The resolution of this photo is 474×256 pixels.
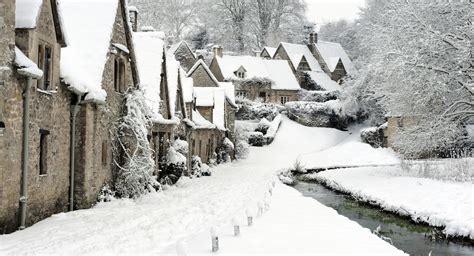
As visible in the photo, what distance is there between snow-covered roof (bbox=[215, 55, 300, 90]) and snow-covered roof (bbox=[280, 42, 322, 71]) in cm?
212

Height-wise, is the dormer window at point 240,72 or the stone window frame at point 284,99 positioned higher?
the dormer window at point 240,72

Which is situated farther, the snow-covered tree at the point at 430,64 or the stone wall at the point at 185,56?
the stone wall at the point at 185,56

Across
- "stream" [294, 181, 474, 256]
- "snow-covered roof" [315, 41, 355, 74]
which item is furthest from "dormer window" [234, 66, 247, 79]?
"stream" [294, 181, 474, 256]

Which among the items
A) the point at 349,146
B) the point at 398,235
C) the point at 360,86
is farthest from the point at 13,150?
the point at 360,86

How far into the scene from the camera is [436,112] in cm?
2578

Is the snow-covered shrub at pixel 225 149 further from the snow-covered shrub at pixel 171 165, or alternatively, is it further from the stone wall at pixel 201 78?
the snow-covered shrub at pixel 171 165

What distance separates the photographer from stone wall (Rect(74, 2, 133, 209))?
656 inches

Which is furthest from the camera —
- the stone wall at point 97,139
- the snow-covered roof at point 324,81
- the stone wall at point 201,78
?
the snow-covered roof at point 324,81

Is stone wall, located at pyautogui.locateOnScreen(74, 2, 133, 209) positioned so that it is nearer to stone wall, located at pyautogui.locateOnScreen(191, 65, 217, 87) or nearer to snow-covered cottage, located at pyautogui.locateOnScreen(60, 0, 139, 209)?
snow-covered cottage, located at pyautogui.locateOnScreen(60, 0, 139, 209)

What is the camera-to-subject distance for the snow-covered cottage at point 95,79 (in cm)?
1655

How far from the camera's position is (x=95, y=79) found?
1747 cm

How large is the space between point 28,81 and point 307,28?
7331 centimetres

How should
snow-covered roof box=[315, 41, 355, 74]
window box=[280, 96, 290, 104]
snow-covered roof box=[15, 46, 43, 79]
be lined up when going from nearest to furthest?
snow-covered roof box=[15, 46, 43, 79] → window box=[280, 96, 290, 104] → snow-covered roof box=[315, 41, 355, 74]

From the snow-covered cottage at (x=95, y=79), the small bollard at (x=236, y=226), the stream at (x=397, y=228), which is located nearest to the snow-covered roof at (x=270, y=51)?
the stream at (x=397, y=228)
